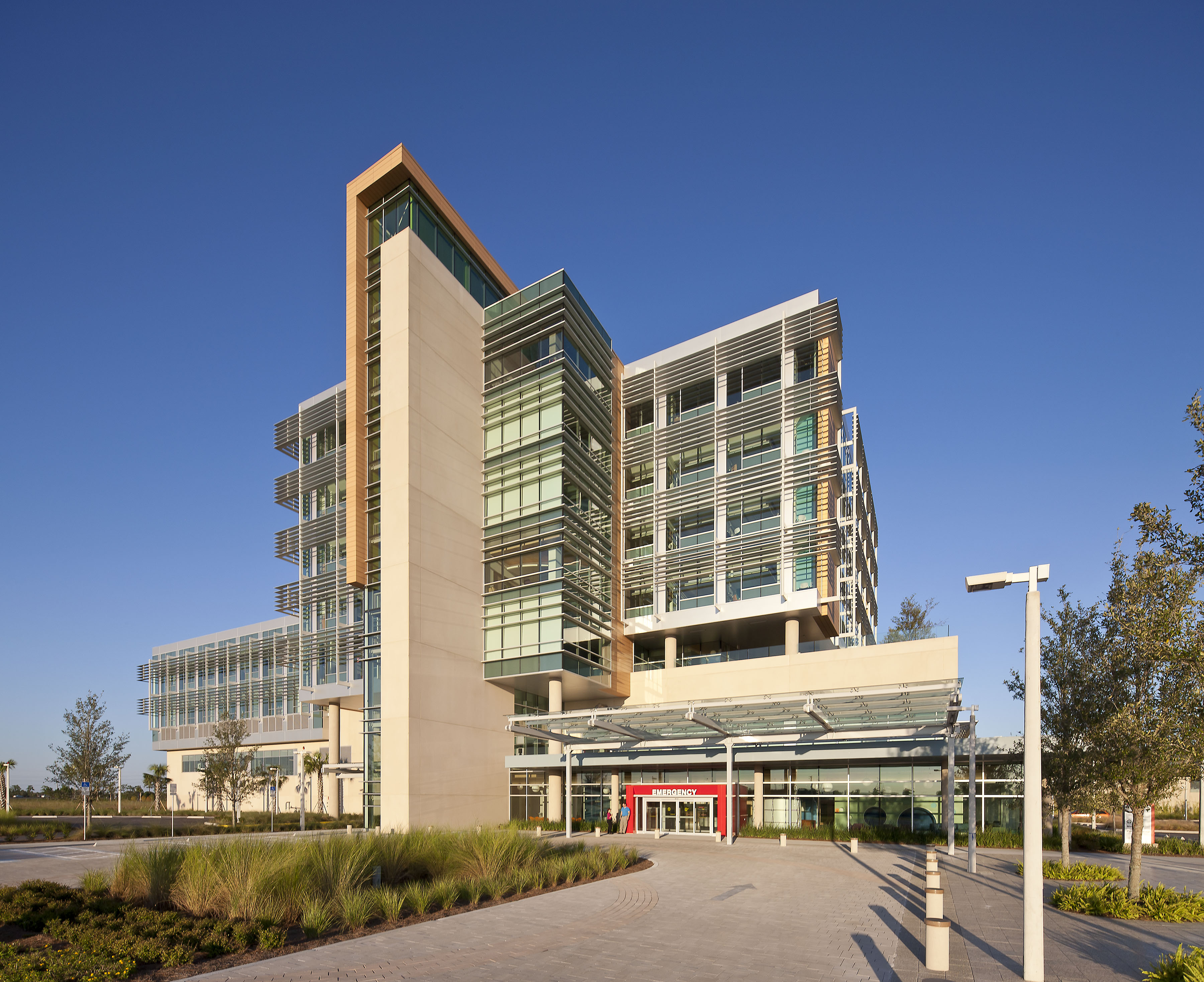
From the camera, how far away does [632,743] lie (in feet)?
110

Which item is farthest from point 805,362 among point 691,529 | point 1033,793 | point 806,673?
point 1033,793

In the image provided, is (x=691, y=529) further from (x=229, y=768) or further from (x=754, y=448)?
(x=229, y=768)

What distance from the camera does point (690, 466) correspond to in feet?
148

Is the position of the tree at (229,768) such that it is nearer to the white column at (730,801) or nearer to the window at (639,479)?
the window at (639,479)

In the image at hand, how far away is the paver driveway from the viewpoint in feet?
34.0

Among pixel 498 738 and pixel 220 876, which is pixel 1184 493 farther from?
pixel 498 738

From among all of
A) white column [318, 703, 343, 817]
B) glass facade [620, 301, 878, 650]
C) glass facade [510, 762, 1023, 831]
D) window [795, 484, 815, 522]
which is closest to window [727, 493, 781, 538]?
glass facade [620, 301, 878, 650]

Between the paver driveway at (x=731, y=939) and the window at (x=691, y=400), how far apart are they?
1119 inches

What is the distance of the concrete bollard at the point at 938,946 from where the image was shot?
10625 mm

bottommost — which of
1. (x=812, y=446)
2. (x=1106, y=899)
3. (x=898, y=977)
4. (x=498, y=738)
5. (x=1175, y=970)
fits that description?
(x=498, y=738)

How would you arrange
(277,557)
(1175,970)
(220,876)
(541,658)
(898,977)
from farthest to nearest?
(277,557)
(541,658)
(220,876)
(898,977)
(1175,970)

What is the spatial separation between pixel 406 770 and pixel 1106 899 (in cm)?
2460

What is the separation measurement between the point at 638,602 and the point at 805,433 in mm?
13143

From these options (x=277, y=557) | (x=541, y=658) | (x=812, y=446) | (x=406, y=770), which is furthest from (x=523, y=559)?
(x=277, y=557)
